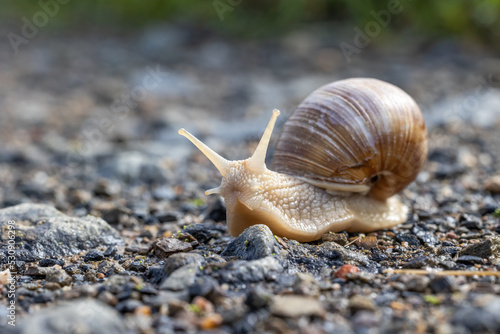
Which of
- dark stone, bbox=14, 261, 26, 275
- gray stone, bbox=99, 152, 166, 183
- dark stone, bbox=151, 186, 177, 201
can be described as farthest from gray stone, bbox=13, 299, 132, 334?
gray stone, bbox=99, 152, 166, 183

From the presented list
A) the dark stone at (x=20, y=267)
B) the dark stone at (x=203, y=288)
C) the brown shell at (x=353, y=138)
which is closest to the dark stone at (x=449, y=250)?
the brown shell at (x=353, y=138)

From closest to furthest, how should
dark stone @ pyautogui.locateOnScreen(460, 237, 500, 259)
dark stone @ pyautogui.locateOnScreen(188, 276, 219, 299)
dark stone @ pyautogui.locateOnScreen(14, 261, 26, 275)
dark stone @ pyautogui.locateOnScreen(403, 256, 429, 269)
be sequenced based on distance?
dark stone @ pyautogui.locateOnScreen(188, 276, 219, 299)
dark stone @ pyautogui.locateOnScreen(403, 256, 429, 269)
dark stone @ pyautogui.locateOnScreen(460, 237, 500, 259)
dark stone @ pyautogui.locateOnScreen(14, 261, 26, 275)

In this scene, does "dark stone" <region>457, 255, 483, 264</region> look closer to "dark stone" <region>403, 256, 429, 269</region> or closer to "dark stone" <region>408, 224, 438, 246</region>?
"dark stone" <region>403, 256, 429, 269</region>

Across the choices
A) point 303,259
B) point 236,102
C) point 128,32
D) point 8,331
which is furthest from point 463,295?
point 128,32

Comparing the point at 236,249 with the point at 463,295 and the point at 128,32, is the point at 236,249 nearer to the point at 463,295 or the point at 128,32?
the point at 463,295

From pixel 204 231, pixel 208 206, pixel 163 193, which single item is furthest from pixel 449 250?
pixel 163 193

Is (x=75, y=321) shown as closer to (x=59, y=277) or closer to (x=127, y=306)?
(x=127, y=306)

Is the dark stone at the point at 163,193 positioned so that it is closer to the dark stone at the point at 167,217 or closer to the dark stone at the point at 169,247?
the dark stone at the point at 167,217
